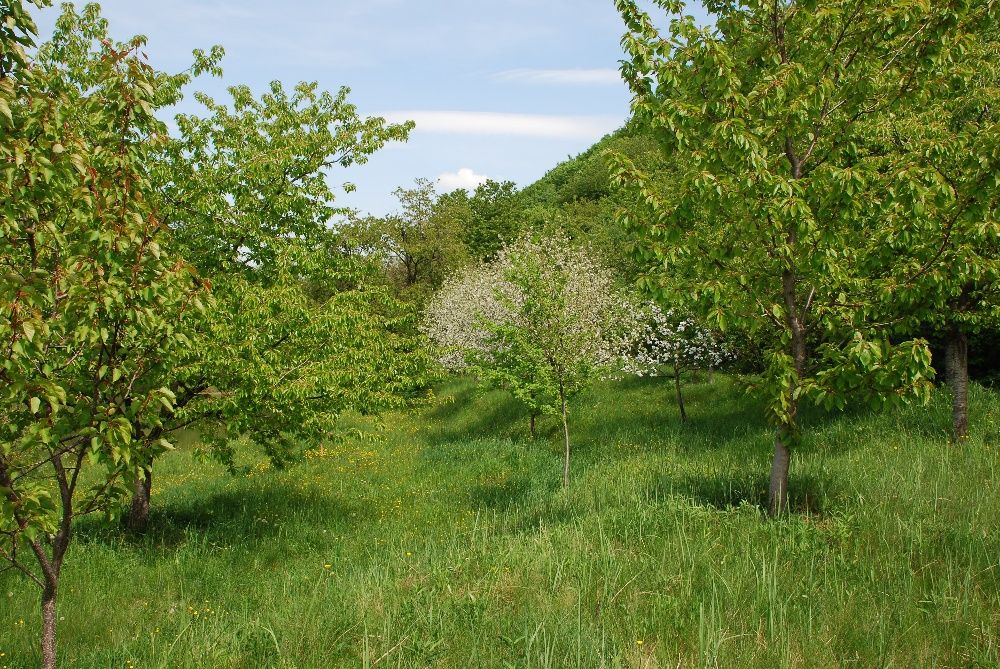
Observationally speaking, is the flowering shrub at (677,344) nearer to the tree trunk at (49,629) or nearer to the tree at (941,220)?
the tree at (941,220)

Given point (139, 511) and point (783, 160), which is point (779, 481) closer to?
point (783, 160)

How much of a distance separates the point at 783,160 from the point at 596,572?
5112 millimetres

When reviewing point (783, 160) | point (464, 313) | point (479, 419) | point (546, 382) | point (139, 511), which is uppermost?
point (783, 160)

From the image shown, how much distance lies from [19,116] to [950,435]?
14.4 metres

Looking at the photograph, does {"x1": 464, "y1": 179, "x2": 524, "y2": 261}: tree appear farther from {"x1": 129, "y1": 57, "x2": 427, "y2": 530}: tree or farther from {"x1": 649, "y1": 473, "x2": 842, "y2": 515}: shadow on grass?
{"x1": 649, "y1": 473, "x2": 842, "y2": 515}: shadow on grass

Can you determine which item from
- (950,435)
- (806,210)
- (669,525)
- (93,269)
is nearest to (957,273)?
(806,210)

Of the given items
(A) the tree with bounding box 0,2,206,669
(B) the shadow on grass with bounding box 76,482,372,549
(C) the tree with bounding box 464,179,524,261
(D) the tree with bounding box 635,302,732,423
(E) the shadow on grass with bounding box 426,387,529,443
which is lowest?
(E) the shadow on grass with bounding box 426,387,529,443

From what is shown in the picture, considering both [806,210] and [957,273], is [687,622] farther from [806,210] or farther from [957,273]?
[957,273]

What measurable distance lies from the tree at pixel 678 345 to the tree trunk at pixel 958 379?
611cm

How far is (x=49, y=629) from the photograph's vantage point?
4.80m

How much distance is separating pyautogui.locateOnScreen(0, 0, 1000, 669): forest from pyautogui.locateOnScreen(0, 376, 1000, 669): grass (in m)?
0.05

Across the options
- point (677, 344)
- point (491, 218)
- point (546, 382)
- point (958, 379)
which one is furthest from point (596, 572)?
point (491, 218)

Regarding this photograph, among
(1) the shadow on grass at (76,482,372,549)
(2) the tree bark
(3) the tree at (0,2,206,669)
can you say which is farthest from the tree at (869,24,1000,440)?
(1) the shadow on grass at (76,482,372,549)

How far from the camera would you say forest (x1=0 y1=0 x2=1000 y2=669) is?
4.60 meters
